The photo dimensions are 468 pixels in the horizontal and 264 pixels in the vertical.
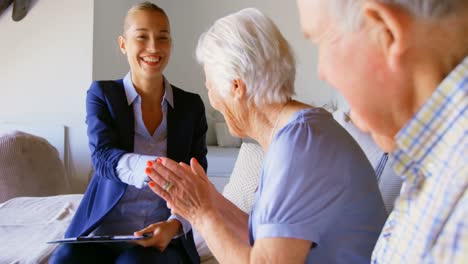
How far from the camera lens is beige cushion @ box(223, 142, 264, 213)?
2.08 m

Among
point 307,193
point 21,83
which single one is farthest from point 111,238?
point 21,83

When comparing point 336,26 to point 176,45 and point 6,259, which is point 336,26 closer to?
point 6,259

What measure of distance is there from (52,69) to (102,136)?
7.30 ft

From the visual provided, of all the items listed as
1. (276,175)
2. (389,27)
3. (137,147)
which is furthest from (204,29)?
(389,27)

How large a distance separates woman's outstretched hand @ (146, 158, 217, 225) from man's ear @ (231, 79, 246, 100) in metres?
0.21

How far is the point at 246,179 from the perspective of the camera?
213 centimetres

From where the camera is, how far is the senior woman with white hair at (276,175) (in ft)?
3.07

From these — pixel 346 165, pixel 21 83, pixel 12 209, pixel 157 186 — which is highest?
pixel 346 165

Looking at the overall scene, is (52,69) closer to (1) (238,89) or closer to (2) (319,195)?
Answer: (1) (238,89)

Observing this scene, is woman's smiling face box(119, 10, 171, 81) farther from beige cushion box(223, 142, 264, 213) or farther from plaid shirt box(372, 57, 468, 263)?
plaid shirt box(372, 57, 468, 263)

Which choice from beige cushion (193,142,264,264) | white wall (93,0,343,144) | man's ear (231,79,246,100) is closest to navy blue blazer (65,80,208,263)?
beige cushion (193,142,264,264)

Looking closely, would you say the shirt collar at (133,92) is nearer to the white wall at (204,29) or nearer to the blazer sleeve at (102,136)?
the blazer sleeve at (102,136)

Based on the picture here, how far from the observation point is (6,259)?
1794 millimetres

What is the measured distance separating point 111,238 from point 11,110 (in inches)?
109
